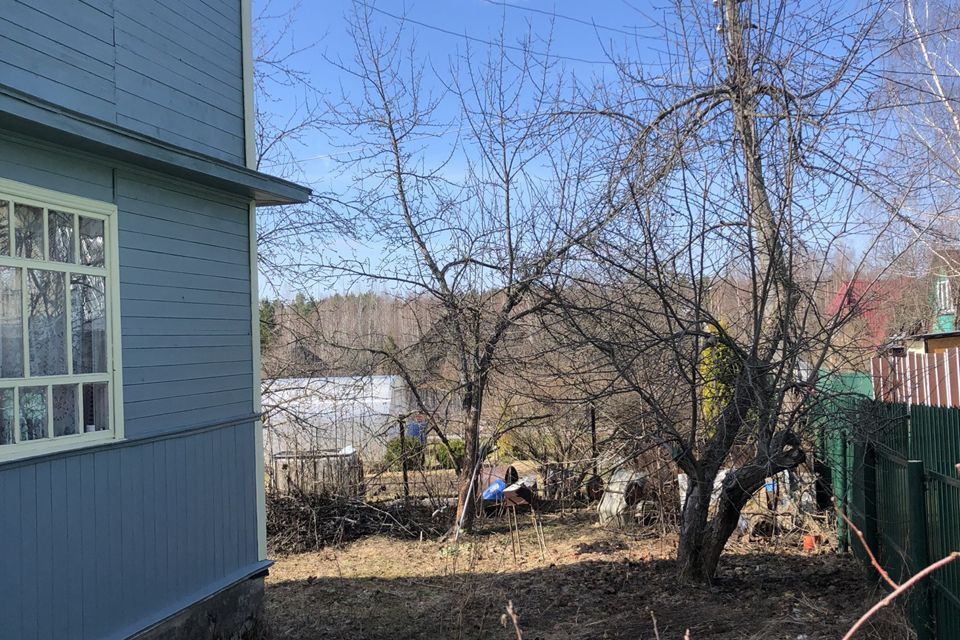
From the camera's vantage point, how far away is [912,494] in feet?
17.4

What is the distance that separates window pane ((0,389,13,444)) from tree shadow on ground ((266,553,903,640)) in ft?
10.5

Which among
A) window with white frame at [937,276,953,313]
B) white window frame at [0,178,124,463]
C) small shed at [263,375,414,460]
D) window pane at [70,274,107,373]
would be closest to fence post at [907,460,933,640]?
white window frame at [0,178,124,463]

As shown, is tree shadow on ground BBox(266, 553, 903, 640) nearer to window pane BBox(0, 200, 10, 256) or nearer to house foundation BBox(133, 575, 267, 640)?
house foundation BBox(133, 575, 267, 640)

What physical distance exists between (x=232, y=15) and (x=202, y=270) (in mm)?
2220

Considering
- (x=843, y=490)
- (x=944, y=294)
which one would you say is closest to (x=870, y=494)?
(x=843, y=490)

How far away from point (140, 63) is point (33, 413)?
2.50 m

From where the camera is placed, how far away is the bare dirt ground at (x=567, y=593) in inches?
249

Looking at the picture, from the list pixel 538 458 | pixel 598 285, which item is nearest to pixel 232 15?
pixel 598 285

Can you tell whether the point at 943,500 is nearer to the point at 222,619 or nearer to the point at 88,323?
the point at 222,619

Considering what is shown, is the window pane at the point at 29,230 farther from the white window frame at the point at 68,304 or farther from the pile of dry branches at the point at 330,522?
the pile of dry branches at the point at 330,522

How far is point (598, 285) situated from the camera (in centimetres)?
695

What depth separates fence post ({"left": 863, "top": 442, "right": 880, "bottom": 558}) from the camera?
6.97m

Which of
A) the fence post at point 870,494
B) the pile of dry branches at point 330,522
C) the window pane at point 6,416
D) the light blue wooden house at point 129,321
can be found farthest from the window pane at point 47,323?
the fence post at point 870,494

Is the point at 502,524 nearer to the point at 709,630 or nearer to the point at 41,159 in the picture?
the point at 709,630
